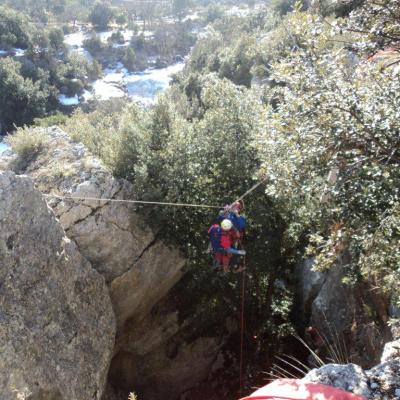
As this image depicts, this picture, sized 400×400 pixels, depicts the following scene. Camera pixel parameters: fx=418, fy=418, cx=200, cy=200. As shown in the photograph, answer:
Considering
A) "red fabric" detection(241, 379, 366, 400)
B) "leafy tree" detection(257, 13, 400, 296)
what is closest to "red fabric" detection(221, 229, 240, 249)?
"leafy tree" detection(257, 13, 400, 296)

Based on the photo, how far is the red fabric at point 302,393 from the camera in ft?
14.8

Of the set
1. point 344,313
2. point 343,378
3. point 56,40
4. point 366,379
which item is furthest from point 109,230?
point 56,40

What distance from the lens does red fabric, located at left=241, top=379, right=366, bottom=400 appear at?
14.8 ft

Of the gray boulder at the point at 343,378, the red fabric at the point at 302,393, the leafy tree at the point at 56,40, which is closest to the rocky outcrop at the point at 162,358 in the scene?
the gray boulder at the point at 343,378

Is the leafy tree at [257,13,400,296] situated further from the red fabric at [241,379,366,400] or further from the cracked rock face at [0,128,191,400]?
the cracked rock face at [0,128,191,400]

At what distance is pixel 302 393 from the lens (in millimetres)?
4590

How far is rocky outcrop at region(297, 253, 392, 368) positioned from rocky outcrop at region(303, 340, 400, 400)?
2.79m

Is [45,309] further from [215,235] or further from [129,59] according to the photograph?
[129,59]

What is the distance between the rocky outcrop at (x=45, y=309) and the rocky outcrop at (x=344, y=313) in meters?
5.29

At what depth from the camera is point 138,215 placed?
11.7 m

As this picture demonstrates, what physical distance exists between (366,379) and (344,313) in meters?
7.12

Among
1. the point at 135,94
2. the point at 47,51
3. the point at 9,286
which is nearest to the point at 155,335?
the point at 9,286

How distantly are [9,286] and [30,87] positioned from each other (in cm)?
3917

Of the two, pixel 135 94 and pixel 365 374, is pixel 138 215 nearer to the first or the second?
pixel 365 374
